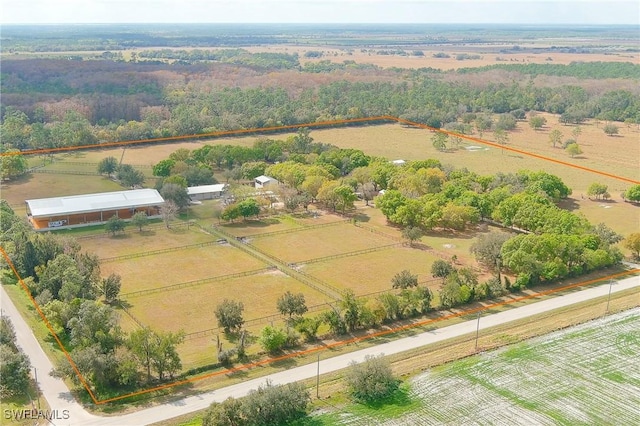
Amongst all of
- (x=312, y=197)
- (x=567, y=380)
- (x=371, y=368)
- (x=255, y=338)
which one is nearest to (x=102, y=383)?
(x=255, y=338)

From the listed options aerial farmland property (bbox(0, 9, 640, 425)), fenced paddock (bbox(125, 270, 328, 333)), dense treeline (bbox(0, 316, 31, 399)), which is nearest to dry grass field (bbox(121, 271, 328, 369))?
fenced paddock (bbox(125, 270, 328, 333))

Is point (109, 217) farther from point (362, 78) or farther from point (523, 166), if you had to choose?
point (362, 78)

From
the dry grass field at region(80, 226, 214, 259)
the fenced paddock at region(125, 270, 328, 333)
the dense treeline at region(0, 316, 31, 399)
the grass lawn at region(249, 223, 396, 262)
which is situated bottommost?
the grass lawn at region(249, 223, 396, 262)

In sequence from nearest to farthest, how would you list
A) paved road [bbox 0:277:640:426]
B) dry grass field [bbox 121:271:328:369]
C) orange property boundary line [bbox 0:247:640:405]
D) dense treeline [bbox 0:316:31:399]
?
paved road [bbox 0:277:640:426] → dense treeline [bbox 0:316:31:399] → orange property boundary line [bbox 0:247:640:405] → dry grass field [bbox 121:271:328:369]

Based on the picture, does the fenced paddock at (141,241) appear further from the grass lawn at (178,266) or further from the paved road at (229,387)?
the paved road at (229,387)

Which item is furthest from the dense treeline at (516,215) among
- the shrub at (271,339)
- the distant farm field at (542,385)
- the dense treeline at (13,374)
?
the dense treeline at (13,374)

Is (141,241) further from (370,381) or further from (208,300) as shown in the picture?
(370,381)

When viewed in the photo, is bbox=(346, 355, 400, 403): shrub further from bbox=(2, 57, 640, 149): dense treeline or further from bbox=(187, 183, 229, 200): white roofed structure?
bbox=(2, 57, 640, 149): dense treeline
